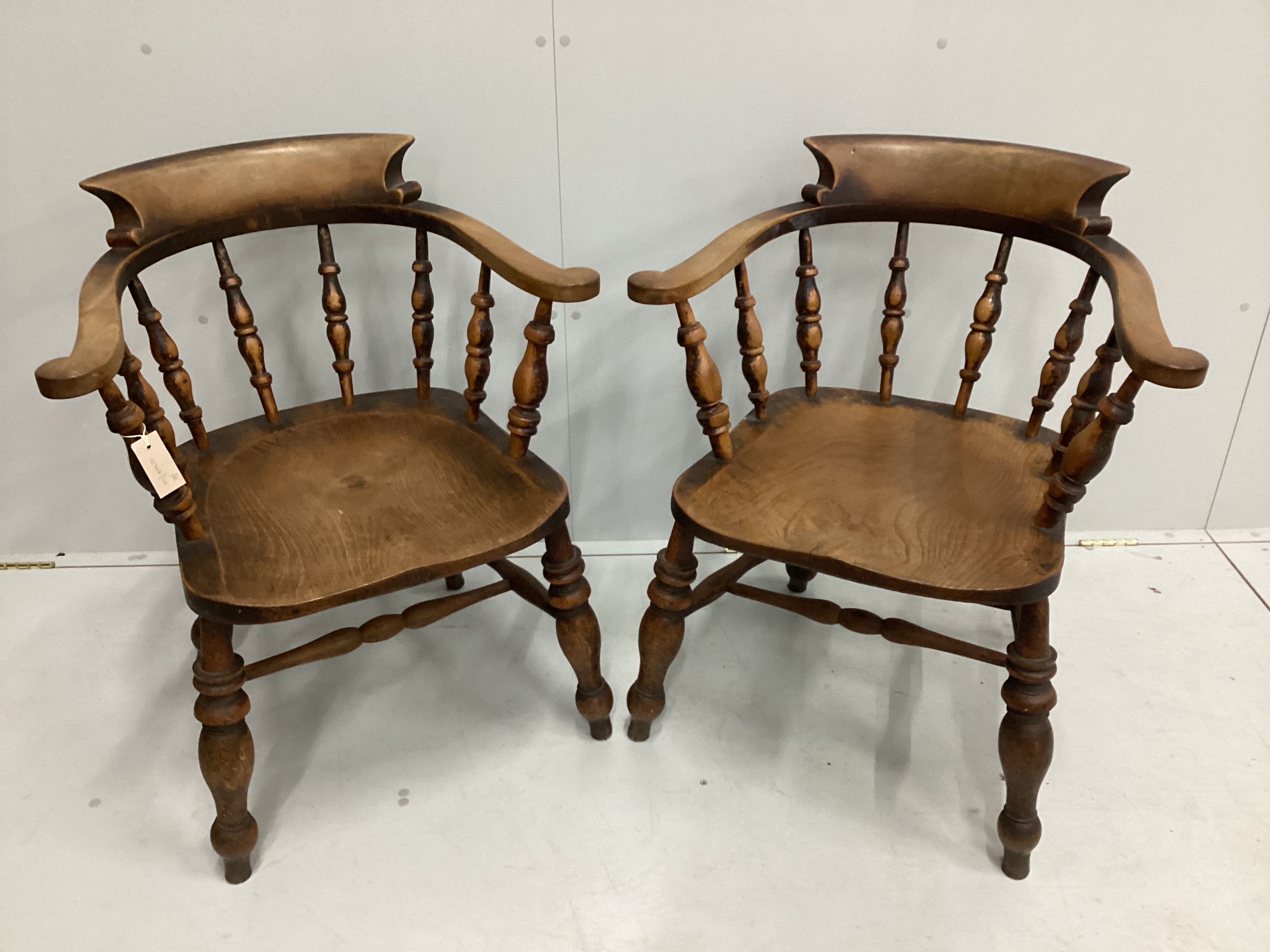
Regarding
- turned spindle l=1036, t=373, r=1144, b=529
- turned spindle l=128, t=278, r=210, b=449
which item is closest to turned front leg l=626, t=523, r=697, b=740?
turned spindle l=1036, t=373, r=1144, b=529

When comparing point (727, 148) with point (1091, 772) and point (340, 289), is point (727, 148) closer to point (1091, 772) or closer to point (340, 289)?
point (340, 289)

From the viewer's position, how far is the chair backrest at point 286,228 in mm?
1282

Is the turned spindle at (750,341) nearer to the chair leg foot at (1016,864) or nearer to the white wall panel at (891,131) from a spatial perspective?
the white wall panel at (891,131)

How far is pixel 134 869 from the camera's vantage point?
1.39 metres

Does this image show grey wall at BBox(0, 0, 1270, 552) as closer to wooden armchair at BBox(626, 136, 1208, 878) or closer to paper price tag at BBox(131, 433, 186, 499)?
wooden armchair at BBox(626, 136, 1208, 878)

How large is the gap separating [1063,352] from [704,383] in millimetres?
552

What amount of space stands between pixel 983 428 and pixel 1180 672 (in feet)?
2.12

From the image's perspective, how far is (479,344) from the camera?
145 cm

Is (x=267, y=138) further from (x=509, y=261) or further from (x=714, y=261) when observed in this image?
(x=714, y=261)

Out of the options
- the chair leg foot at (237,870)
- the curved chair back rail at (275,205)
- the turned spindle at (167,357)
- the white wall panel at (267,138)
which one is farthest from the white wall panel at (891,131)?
the chair leg foot at (237,870)

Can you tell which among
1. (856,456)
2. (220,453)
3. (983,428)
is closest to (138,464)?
(220,453)

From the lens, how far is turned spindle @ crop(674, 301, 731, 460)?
4.28ft

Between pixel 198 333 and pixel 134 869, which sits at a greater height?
pixel 198 333

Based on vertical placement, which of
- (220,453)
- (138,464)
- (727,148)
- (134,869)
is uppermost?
(727,148)
